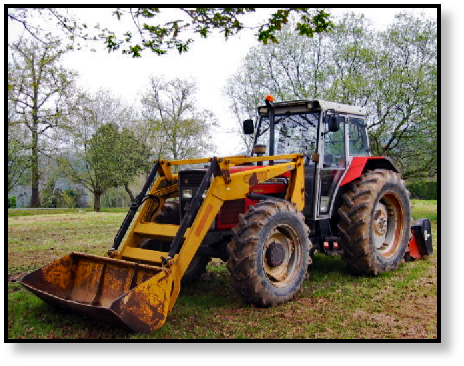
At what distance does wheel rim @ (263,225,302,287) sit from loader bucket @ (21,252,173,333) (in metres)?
1.43

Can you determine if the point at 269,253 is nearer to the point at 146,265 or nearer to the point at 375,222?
the point at 146,265

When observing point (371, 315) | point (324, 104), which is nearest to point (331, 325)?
point (371, 315)

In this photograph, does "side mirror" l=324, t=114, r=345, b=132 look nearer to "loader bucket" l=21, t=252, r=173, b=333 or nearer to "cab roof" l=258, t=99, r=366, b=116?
"cab roof" l=258, t=99, r=366, b=116

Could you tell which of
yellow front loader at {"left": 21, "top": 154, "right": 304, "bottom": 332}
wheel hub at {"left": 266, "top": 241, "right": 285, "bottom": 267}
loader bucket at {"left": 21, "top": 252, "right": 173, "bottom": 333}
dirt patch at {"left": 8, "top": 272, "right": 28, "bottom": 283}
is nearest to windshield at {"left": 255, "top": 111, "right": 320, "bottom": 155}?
yellow front loader at {"left": 21, "top": 154, "right": 304, "bottom": 332}

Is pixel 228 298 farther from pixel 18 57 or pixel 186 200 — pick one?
pixel 18 57

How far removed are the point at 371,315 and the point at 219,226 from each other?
7.16 feet

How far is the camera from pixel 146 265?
5.09 m

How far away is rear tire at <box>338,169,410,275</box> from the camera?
273 inches

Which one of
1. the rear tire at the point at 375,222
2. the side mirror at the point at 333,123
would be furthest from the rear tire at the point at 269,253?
the side mirror at the point at 333,123

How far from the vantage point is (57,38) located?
347 inches

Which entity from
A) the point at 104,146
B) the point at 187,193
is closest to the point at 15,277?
the point at 187,193

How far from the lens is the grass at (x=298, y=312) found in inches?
190

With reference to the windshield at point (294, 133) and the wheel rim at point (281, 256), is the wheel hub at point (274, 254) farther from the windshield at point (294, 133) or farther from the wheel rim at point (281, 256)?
the windshield at point (294, 133)

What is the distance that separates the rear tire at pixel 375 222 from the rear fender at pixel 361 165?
0.15m
